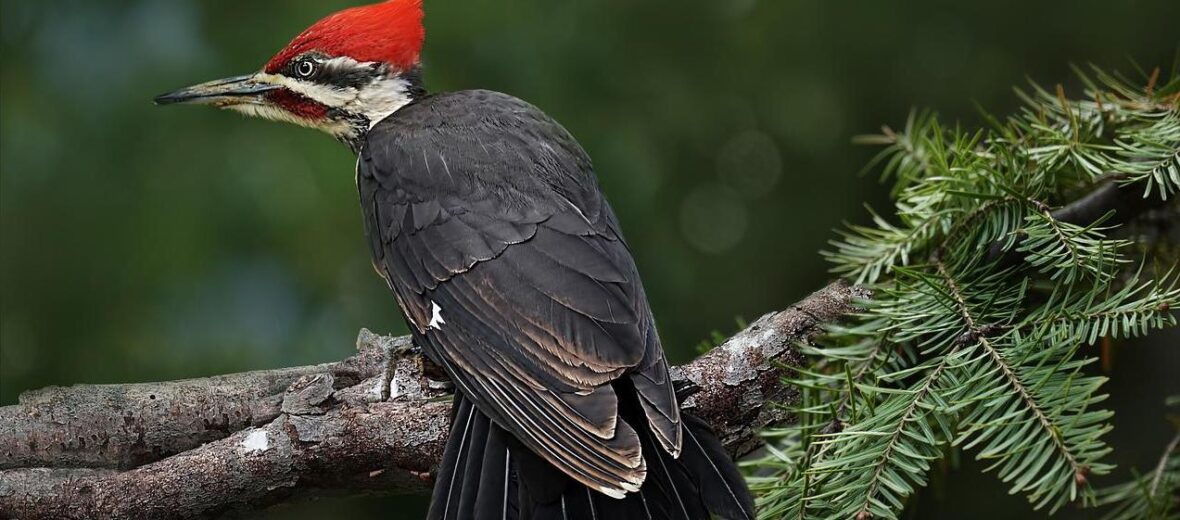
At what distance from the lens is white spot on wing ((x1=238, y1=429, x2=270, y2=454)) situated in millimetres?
1982

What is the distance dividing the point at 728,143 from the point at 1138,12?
3.92ft

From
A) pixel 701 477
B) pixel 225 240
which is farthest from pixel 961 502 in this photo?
pixel 225 240

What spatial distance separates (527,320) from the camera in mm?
2199

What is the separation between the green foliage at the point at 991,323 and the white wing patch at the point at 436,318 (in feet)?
2.17

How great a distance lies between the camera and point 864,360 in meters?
2.20

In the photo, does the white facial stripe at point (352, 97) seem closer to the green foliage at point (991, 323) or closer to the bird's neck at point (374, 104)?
the bird's neck at point (374, 104)

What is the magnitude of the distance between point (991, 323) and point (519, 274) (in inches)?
32.4

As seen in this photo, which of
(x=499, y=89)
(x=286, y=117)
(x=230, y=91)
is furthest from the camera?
(x=499, y=89)

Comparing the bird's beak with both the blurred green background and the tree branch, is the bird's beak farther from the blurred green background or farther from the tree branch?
the tree branch

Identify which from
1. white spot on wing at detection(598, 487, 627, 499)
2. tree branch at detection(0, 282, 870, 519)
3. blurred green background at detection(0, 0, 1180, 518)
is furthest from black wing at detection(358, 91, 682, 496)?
blurred green background at detection(0, 0, 1180, 518)

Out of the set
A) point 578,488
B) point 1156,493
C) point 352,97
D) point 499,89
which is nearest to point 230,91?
point 352,97

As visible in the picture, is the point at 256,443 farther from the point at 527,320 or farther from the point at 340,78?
the point at 340,78

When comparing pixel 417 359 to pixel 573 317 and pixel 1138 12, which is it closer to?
pixel 573 317

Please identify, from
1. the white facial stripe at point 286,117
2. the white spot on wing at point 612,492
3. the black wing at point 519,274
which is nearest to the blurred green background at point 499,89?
the white facial stripe at point 286,117
